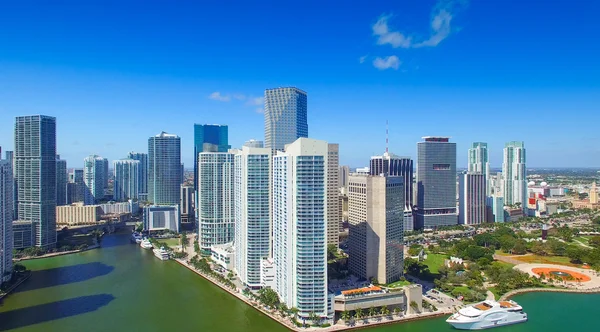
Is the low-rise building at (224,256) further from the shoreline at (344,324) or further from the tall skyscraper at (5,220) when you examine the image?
the tall skyscraper at (5,220)

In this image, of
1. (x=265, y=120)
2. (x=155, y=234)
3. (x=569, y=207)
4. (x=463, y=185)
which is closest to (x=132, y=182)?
(x=155, y=234)

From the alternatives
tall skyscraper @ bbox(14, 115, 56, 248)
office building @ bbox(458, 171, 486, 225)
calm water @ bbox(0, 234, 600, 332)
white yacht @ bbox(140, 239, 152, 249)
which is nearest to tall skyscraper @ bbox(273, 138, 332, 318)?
calm water @ bbox(0, 234, 600, 332)

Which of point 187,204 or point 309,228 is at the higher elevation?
point 309,228

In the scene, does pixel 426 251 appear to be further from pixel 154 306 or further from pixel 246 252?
pixel 154 306

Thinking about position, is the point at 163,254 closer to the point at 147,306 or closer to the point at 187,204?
the point at 147,306

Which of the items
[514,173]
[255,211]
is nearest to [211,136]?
[255,211]

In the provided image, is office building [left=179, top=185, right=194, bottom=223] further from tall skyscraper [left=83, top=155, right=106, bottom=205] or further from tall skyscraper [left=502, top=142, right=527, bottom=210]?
tall skyscraper [left=502, top=142, right=527, bottom=210]
